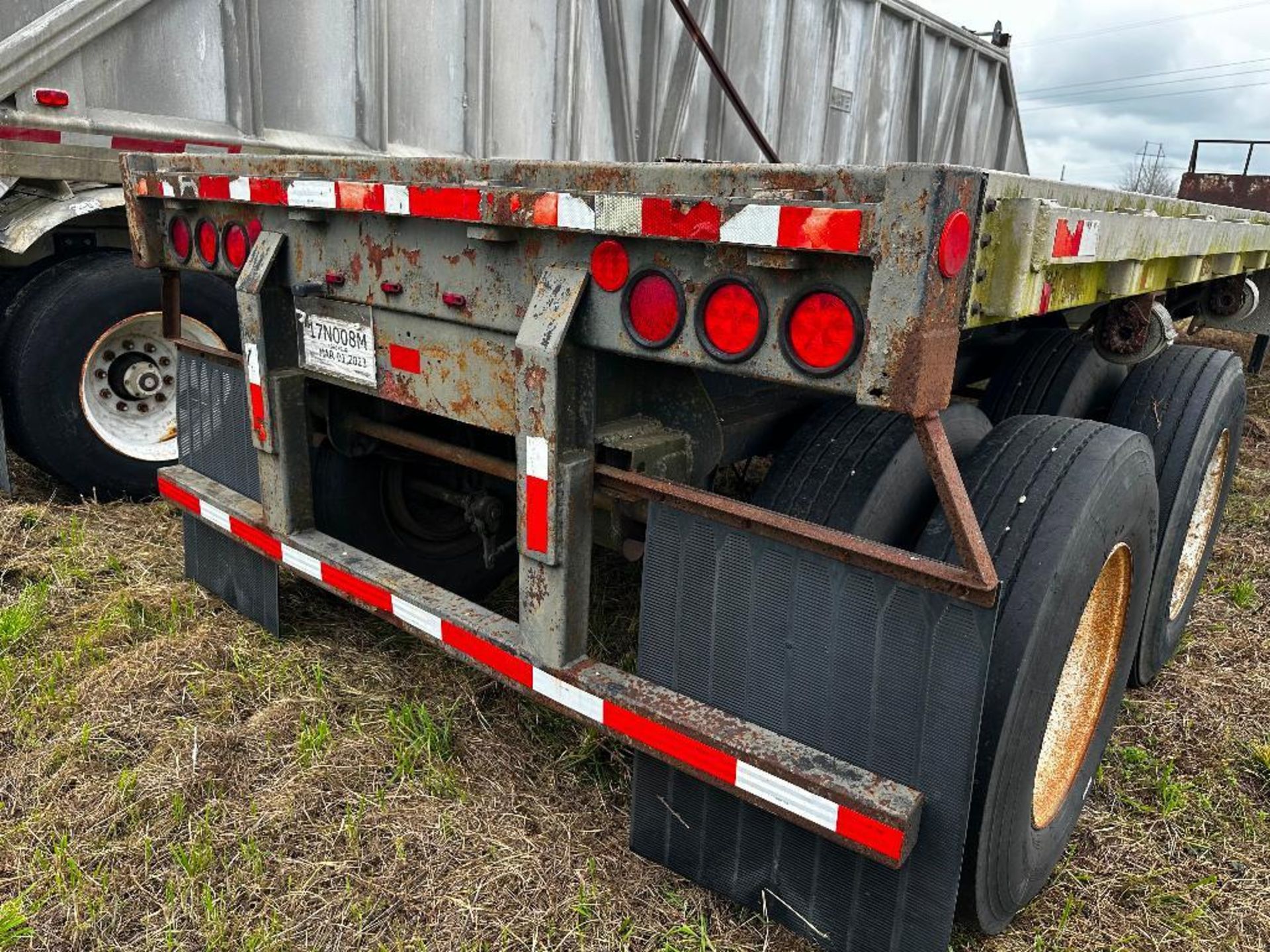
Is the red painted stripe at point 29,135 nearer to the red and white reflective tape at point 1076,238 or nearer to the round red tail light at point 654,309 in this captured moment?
the round red tail light at point 654,309

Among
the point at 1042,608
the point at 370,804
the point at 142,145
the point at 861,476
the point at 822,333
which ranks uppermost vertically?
the point at 142,145

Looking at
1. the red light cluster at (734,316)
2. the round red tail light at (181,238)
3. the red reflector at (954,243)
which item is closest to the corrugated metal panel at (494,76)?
the round red tail light at (181,238)

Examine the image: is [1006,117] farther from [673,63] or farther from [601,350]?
[601,350]

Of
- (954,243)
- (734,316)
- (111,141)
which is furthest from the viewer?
(111,141)

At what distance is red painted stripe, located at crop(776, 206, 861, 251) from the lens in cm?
143

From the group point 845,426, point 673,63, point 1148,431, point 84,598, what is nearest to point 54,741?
point 84,598

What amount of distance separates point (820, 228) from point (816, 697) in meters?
0.82

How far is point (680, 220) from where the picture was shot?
1.61 meters

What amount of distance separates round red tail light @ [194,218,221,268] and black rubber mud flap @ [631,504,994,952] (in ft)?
5.10

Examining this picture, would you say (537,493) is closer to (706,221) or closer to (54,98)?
(706,221)

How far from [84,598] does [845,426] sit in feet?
8.08

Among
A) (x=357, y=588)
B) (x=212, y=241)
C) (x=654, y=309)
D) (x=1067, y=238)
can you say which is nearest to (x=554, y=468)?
(x=654, y=309)

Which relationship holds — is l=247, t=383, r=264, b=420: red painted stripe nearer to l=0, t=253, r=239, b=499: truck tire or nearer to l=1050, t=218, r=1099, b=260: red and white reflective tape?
l=0, t=253, r=239, b=499: truck tire

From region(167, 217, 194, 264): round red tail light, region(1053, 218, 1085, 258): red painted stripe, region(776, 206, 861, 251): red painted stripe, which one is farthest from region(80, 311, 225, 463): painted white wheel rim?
region(1053, 218, 1085, 258): red painted stripe
